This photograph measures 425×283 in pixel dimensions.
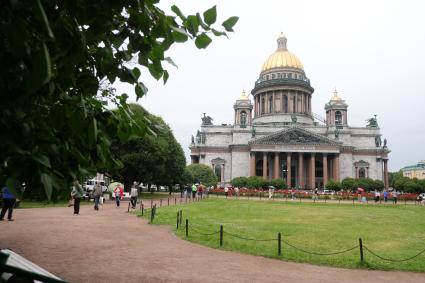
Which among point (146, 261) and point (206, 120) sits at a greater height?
point (206, 120)

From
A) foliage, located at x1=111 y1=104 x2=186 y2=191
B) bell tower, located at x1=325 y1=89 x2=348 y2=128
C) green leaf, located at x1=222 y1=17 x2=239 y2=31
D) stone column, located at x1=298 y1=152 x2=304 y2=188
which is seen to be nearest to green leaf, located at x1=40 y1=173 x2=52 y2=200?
green leaf, located at x1=222 y1=17 x2=239 y2=31

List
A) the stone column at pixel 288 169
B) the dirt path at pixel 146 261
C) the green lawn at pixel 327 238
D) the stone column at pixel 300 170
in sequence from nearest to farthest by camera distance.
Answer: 1. the dirt path at pixel 146 261
2. the green lawn at pixel 327 238
3. the stone column at pixel 288 169
4. the stone column at pixel 300 170

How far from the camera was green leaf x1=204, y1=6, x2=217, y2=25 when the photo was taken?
3.03 m

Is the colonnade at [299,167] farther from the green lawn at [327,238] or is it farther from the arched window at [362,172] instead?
the green lawn at [327,238]

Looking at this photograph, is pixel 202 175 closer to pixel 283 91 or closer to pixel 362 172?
pixel 283 91

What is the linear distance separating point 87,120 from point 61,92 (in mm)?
544

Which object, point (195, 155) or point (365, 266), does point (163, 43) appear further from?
point (195, 155)

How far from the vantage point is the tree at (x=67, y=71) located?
7.77ft

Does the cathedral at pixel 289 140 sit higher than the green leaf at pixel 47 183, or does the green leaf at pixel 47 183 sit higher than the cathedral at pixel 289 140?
the cathedral at pixel 289 140

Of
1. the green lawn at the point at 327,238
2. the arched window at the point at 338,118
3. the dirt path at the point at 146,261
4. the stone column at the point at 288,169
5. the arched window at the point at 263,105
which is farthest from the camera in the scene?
the arched window at the point at 263,105

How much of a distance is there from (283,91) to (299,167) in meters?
20.7

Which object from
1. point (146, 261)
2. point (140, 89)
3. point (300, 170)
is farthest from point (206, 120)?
point (140, 89)

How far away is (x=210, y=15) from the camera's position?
3.08 meters

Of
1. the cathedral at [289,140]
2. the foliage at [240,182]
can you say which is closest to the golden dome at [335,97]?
the cathedral at [289,140]
